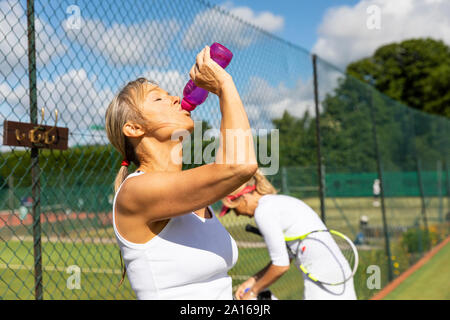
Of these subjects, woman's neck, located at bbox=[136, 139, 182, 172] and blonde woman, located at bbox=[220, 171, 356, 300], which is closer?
woman's neck, located at bbox=[136, 139, 182, 172]

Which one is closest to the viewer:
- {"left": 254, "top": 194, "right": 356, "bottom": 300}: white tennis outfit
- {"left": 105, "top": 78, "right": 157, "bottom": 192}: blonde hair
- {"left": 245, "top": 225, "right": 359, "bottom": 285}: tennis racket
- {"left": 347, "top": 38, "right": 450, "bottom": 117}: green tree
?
{"left": 105, "top": 78, "right": 157, "bottom": 192}: blonde hair

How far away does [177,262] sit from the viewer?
1.69 meters

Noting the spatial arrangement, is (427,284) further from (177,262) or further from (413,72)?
(413,72)

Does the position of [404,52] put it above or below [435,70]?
above

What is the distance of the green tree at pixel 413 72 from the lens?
44.3 m

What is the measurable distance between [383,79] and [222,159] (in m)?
50.2

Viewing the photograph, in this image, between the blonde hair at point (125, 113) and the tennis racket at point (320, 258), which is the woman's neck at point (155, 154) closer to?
the blonde hair at point (125, 113)

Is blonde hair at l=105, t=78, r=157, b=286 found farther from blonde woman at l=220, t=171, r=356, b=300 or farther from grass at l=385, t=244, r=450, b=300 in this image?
grass at l=385, t=244, r=450, b=300

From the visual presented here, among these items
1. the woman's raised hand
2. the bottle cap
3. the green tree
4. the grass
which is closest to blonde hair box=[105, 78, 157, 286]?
the bottle cap

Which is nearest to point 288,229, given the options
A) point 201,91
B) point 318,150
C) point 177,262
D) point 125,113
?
point 201,91

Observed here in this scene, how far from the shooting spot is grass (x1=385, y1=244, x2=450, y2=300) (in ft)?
22.7
